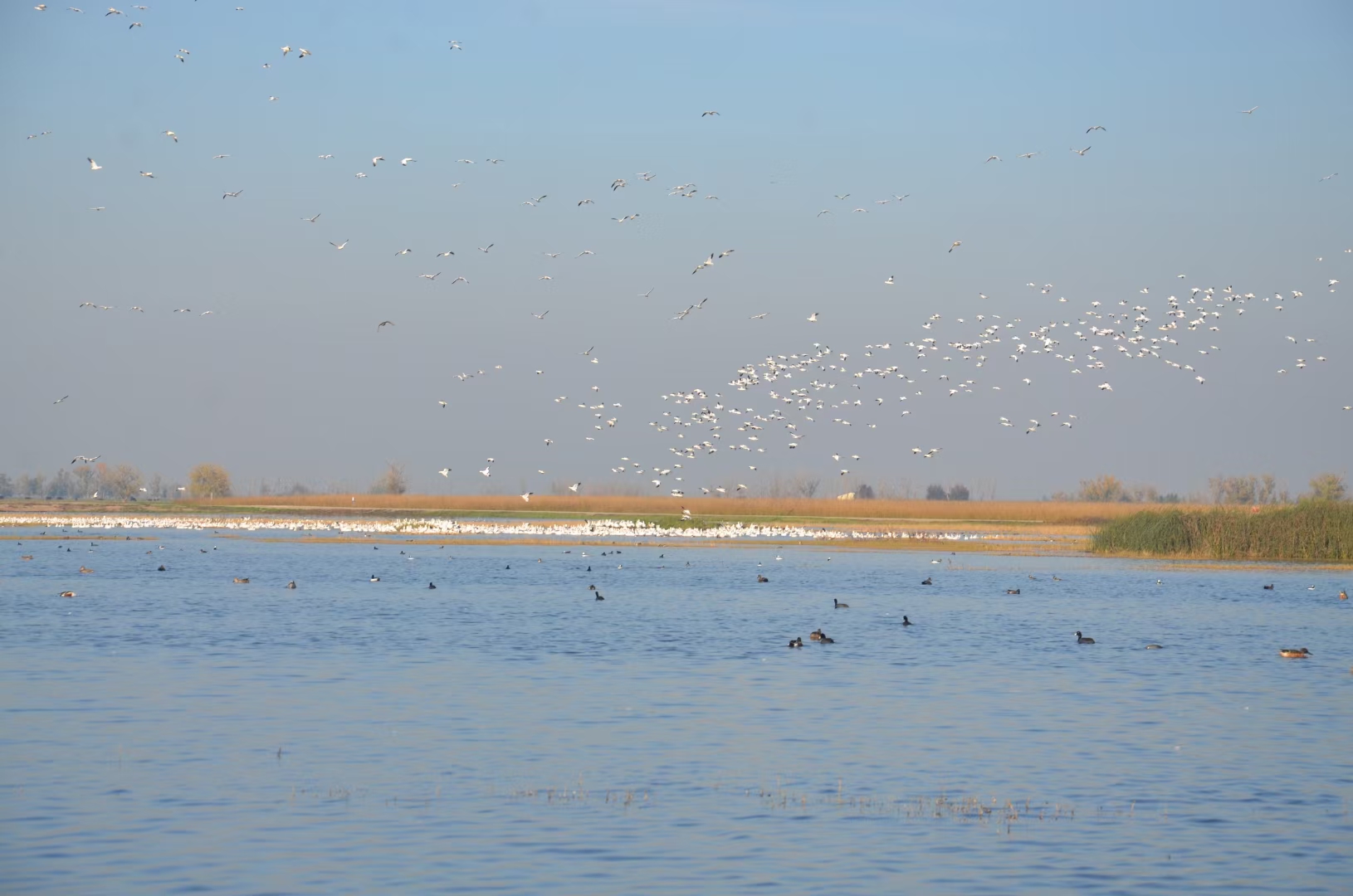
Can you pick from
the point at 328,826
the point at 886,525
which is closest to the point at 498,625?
the point at 328,826

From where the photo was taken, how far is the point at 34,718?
20.8m

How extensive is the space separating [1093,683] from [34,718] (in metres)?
17.3

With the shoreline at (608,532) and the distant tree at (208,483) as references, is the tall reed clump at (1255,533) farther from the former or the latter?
the distant tree at (208,483)

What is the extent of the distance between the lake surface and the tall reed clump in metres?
20.8

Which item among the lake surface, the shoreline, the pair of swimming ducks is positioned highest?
the shoreline

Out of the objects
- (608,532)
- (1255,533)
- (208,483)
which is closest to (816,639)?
(1255,533)

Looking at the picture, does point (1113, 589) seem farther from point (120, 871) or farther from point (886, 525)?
point (886, 525)

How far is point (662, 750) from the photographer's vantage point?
19.7 m

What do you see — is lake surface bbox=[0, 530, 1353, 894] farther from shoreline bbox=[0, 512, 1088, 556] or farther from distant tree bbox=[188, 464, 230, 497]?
distant tree bbox=[188, 464, 230, 497]

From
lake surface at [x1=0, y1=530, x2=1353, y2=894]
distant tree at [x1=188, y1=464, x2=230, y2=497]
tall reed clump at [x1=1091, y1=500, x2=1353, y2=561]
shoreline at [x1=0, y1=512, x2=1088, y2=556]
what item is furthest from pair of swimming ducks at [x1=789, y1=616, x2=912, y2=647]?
distant tree at [x1=188, y1=464, x2=230, y2=497]

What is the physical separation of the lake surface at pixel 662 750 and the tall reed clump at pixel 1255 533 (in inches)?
819

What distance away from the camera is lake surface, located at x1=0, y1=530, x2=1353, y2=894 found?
14055 mm

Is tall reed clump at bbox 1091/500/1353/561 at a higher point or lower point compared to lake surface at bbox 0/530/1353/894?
higher

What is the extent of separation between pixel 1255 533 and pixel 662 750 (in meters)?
47.9
